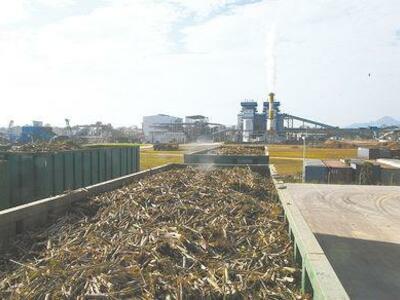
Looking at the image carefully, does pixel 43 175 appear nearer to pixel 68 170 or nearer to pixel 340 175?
pixel 68 170

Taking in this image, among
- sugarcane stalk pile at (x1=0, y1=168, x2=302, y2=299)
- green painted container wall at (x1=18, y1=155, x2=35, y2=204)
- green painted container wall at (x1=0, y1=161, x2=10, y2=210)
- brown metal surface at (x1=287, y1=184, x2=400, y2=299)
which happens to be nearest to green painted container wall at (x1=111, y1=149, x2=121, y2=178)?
green painted container wall at (x1=18, y1=155, x2=35, y2=204)

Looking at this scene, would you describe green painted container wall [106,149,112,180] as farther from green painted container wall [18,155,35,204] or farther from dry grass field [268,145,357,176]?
dry grass field [268,145,357,176]

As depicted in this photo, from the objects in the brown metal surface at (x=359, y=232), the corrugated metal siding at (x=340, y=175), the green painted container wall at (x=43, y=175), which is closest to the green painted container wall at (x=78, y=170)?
the green painted container wall at (x=43, y=175)

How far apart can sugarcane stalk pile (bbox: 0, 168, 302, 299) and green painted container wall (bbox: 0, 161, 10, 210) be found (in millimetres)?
2985

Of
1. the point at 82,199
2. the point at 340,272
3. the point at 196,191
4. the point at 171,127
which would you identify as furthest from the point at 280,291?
the point at 171,127

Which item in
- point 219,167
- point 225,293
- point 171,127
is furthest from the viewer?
point 171,127

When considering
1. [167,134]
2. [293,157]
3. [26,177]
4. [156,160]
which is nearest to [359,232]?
[26,177]

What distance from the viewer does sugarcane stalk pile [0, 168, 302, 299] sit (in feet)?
12.5

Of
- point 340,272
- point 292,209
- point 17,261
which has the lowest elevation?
point 340,272

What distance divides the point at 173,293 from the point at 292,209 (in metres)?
2.64

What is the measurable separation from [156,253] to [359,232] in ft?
31.2

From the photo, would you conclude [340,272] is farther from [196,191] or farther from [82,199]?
[82,199]

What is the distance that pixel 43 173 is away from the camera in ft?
34.6

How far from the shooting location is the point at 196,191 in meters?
7.84
